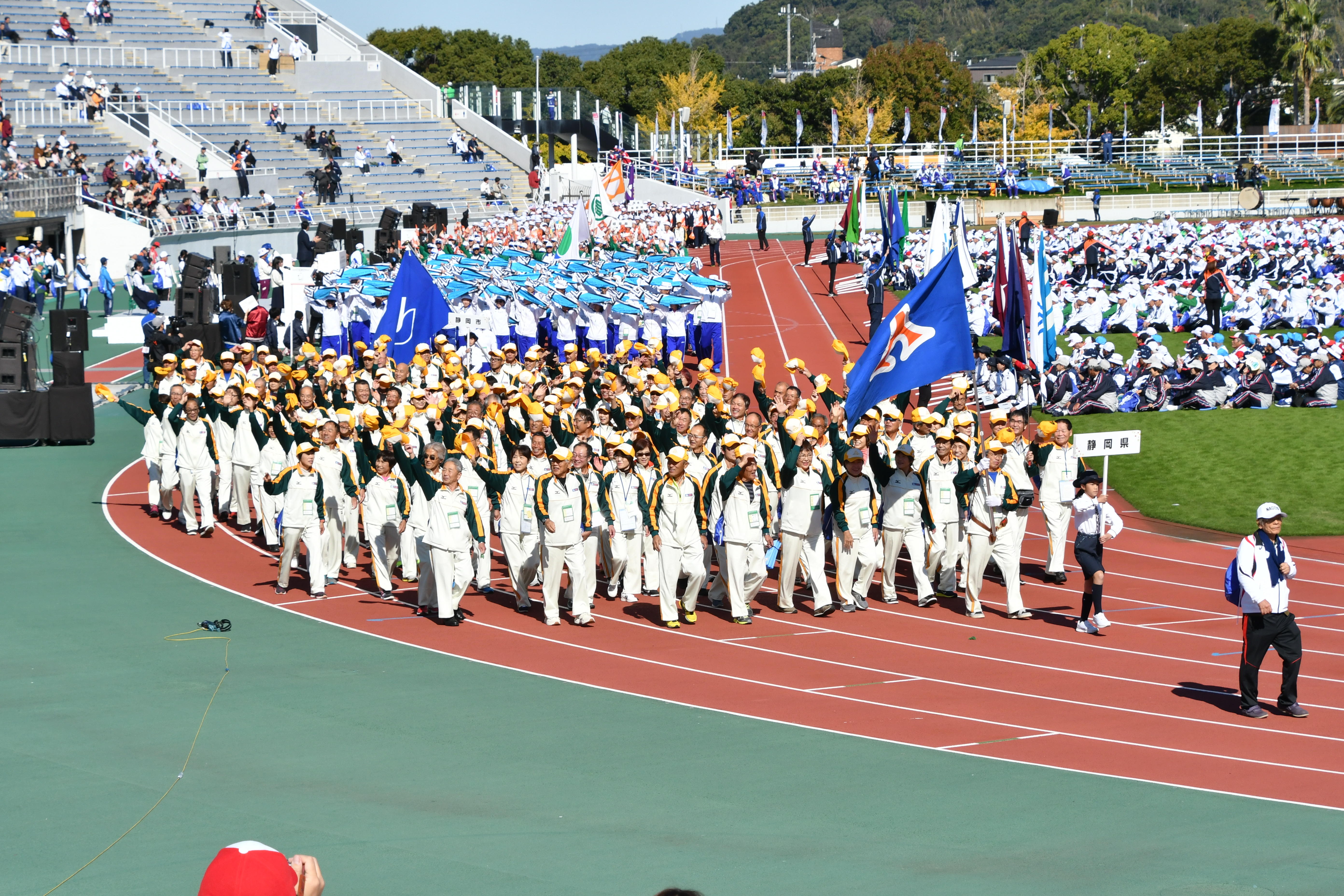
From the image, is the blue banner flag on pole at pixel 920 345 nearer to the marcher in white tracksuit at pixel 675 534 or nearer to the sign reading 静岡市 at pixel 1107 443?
the sign reading 静岡市 at pixel 1107 443

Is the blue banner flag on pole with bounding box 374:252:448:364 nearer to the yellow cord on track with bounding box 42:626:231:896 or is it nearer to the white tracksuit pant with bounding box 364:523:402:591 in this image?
the white tracksuit pant with bounding box 364:523:402:591

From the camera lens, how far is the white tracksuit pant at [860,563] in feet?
45.0

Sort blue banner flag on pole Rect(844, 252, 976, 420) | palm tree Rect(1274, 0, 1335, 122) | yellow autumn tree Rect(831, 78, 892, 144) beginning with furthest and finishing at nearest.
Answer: yellow autumn tree Rect(831, 78, 892, 144)
palm tree Rect(1274, 0, 1335, 122)
blue banner flag on pole Rect(844, 252, 976, 420)

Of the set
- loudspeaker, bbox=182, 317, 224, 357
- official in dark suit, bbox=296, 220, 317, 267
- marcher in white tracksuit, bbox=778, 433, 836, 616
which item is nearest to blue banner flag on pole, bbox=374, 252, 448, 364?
loudspeaker, bbox=182, 317, 224, 357

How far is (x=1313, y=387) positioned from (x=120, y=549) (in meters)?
16.7

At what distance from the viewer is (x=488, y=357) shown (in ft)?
76.4

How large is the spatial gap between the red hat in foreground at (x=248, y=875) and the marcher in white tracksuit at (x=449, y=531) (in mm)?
9158

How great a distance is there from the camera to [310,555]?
14133 mm

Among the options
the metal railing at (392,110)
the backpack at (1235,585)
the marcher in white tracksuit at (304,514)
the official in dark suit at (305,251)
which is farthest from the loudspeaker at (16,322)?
the metal railing at (392,110)

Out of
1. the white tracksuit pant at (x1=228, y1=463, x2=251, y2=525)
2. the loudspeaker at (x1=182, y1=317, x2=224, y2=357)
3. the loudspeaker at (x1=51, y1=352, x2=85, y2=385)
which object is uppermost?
the loudspeaker at (x1=182, y1=317, x2=224, y2=357)

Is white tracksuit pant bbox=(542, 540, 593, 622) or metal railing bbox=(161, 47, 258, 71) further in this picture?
metal railing bbox=(161, 47, 258, 71)

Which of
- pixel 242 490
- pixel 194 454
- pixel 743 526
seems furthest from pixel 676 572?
pixel 194 454

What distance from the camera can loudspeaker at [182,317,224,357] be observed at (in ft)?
76.7

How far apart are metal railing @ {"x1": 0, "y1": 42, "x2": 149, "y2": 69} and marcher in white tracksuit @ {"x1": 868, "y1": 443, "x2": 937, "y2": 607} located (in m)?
41.9
